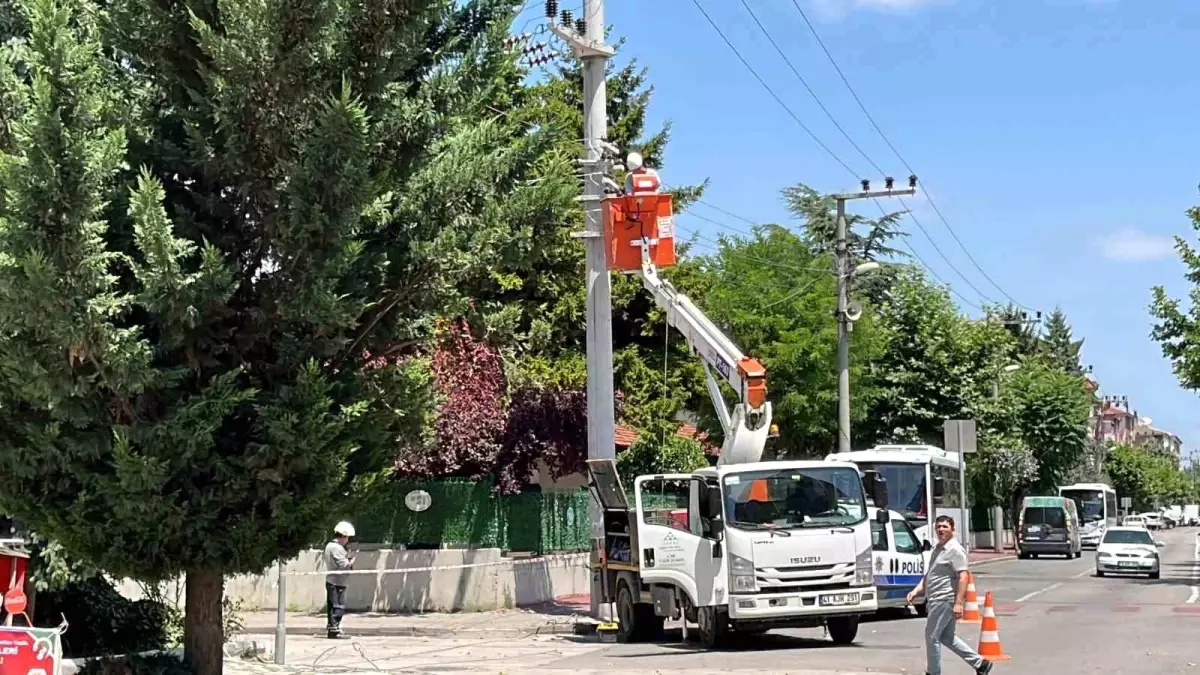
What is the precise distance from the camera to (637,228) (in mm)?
21500

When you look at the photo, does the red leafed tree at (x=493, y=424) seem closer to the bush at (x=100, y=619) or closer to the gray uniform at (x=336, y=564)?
the gray uniform at (x=336, y=564)

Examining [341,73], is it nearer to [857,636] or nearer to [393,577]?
[857,636]

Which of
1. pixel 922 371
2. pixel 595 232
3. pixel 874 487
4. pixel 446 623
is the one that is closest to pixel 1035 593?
pixel 874 487

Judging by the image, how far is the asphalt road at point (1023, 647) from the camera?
15.7 meters

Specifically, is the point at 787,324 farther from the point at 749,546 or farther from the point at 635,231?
the point at 749,546

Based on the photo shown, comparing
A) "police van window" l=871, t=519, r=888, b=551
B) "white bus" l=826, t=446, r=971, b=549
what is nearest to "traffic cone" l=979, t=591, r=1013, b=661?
"police van window" l=871, t=519, r=888, b=551

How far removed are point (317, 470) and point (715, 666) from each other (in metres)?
7.11

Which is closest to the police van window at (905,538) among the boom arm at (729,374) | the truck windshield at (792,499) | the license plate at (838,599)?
the boom arm at (729,374)

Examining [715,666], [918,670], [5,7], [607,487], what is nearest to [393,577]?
[607,487]

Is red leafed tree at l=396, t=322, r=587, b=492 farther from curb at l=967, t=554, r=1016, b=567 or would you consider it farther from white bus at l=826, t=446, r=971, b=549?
curb at l=967, t=554, r=1016, b=567

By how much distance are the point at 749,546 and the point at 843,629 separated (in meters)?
2.08

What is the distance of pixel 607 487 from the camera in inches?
811

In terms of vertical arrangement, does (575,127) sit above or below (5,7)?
above

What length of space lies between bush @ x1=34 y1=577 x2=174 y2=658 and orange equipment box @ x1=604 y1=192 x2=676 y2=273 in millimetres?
9843
